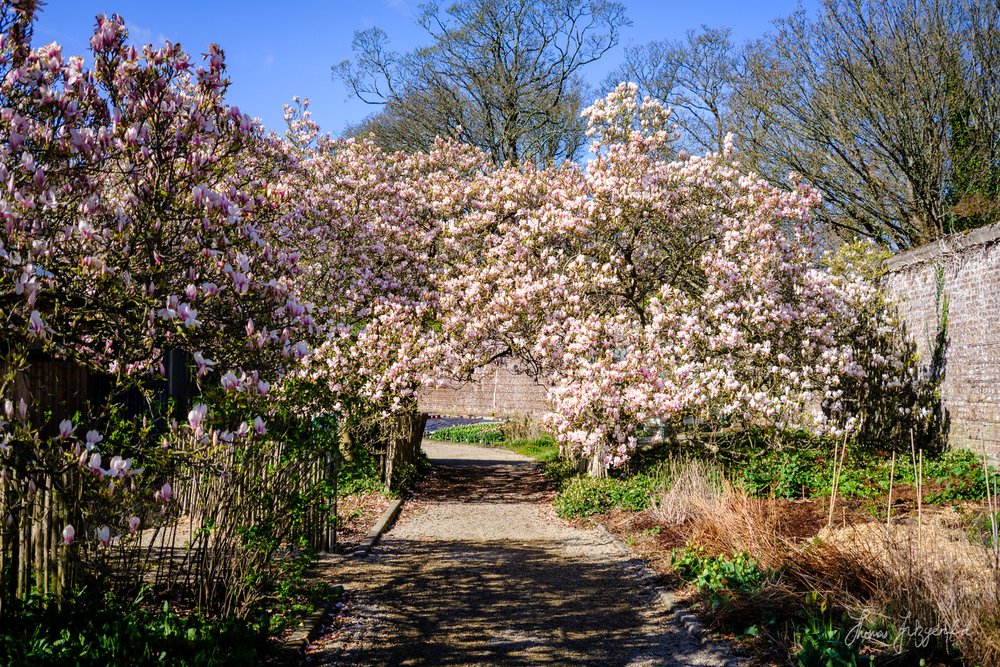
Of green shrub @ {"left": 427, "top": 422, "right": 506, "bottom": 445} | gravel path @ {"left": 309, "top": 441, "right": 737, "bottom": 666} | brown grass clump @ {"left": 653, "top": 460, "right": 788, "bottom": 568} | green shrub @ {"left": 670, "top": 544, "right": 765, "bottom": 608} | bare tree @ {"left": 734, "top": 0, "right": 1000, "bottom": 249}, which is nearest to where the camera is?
gravel path @ {"left": 309, "top": 441, "right": 737, "bottom": 666}

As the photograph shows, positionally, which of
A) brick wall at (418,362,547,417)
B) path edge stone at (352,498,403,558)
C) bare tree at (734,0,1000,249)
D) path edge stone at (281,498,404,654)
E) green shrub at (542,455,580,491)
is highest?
bare tree at (734,0,1000,249)

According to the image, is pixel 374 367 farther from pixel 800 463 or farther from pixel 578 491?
pixel 800 463

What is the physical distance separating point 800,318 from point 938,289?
9.04ft

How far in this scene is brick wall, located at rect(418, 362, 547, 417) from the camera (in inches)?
915

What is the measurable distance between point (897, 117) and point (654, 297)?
35.2 ft

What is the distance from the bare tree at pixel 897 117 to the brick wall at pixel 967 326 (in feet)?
20.2

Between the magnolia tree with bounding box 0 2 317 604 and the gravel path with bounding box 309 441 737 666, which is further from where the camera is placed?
the gravel path with bounding box 309 441 737 666

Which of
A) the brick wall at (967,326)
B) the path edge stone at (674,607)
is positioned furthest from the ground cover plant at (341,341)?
the brick wall at (967,326)

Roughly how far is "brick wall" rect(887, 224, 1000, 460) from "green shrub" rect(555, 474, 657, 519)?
466 cm

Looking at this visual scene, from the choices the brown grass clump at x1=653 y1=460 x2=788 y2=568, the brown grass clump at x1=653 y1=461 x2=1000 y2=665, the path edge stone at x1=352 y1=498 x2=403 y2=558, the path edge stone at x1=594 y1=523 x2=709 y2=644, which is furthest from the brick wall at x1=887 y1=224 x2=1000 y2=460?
the path edge stone at x1=352 y1=498 x2=403 y2=558

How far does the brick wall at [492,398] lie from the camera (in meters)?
23.2

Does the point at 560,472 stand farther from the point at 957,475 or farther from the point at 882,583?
the point at 882,583

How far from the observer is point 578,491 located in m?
11.4

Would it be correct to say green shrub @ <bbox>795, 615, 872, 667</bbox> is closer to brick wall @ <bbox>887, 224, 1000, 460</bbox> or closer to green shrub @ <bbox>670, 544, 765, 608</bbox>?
green shrub @ <bbox>670, 544, 765, 608</bbox>
